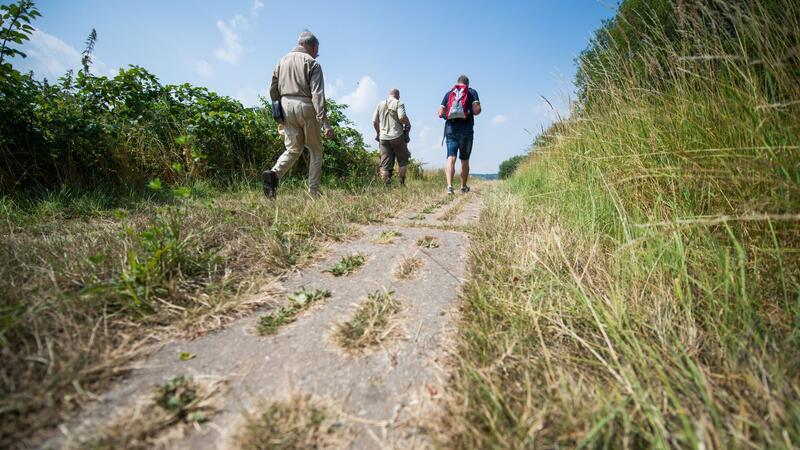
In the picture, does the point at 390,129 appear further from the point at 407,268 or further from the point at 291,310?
the point at 291,310

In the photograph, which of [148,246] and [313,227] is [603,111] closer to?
[313,227]

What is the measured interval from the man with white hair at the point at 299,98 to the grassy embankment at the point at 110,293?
1742 millimetres

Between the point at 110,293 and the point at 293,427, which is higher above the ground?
the point at 110,293

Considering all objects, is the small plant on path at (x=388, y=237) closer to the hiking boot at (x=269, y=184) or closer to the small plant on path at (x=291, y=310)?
the small plant on path at (x=291, y=310)

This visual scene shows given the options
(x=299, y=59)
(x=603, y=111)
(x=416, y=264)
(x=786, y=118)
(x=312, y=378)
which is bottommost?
(x=312, y=378)

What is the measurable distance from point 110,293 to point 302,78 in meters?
3.22

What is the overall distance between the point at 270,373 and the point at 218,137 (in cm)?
521

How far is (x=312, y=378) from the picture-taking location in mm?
834

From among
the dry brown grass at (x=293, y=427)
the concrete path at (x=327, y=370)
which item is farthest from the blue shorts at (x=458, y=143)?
the dry brown grass at (x=293, y=427)

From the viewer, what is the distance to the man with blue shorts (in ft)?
17.1

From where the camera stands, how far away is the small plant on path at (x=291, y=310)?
107 cm

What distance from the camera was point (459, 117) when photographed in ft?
17.1

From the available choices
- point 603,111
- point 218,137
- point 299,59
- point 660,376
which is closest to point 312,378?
point 660,376

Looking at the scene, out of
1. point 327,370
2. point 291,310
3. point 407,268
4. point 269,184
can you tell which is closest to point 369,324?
point 327,370
